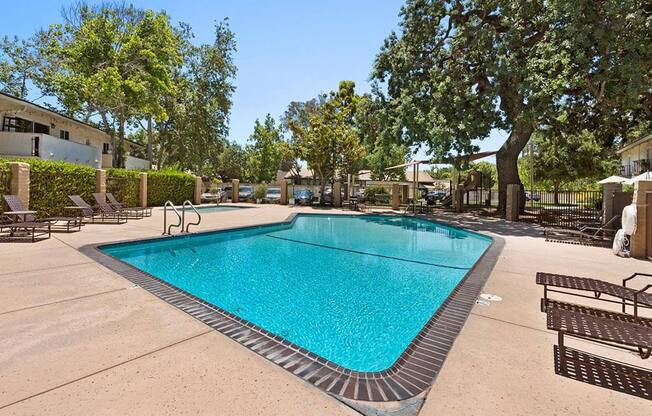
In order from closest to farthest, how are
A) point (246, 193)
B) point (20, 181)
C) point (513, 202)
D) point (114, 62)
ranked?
point (20, 181) < point (513, 202) < point (114, 62) < point (246, 193)

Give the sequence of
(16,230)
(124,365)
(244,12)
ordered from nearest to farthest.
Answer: (124,365)
(16,230)
(244,12)

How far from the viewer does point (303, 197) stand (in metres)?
26.0

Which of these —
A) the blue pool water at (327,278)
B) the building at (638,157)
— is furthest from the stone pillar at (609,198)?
the building at (638,157)

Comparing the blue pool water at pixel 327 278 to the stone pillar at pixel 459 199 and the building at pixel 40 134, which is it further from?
the building at pixel 40 134

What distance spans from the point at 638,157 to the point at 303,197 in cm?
2269

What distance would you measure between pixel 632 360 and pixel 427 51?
16.6 meters

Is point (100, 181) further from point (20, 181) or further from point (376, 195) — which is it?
point (376, 195)

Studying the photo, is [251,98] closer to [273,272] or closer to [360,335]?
[273,272]

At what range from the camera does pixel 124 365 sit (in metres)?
2.59

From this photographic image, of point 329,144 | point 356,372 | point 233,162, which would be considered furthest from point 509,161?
point 233,162

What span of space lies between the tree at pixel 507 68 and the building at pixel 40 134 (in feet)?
58.6

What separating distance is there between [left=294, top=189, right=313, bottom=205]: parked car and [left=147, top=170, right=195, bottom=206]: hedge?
25.6 ft

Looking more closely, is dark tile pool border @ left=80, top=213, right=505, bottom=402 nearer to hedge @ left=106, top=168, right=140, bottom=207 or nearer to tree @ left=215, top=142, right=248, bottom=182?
hedge @ left=106, top=168, right=140, bottom=207

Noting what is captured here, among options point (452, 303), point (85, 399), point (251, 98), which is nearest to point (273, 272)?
point (452, 303)
